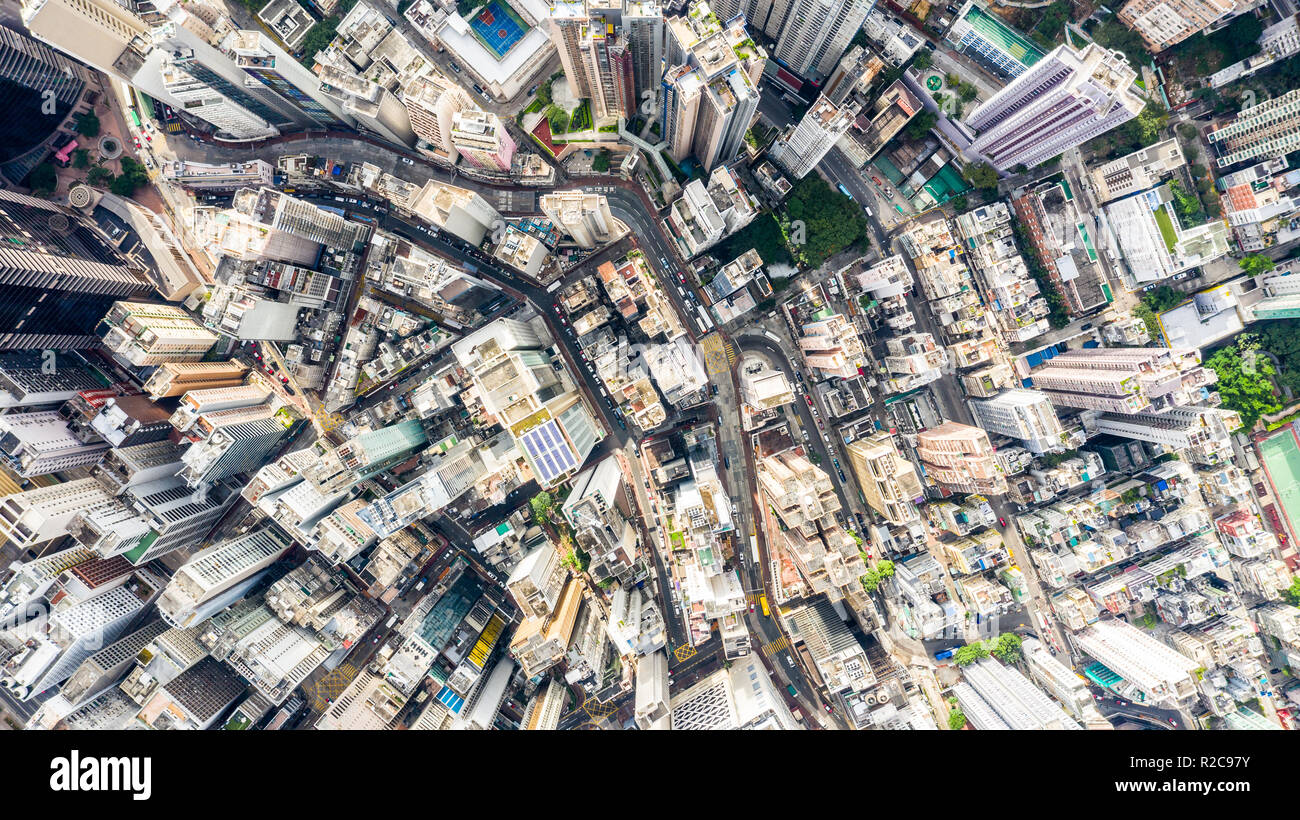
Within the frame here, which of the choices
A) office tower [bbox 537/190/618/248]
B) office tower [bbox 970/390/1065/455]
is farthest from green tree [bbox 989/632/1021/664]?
office tower [bbox 537/190/618/248]

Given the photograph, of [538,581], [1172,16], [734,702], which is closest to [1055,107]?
[1172,16]

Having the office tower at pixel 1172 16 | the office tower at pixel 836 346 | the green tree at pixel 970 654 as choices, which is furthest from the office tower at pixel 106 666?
the office tower at pixel 1172 16

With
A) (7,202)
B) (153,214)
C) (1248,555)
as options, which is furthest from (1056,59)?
(7,202)

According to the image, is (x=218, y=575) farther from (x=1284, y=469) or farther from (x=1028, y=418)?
(x=1284, y=469)

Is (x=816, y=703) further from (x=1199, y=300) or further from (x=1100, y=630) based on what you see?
(x=1199, y=300)

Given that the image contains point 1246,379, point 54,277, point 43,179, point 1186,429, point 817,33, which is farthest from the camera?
point 1246,379

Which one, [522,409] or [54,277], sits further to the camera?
[54,277]
